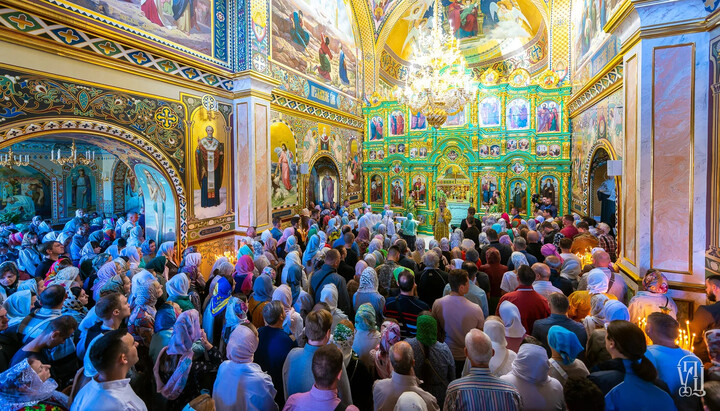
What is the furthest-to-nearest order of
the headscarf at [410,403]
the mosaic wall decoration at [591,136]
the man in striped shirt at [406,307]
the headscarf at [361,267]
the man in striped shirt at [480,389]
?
the mosaic wall decoration at [591,136] → the headscarf at [361,267] → the man in striped shirt at [406,307] → the man in striped shirt at [480,389] → the headscarf at [410,403]

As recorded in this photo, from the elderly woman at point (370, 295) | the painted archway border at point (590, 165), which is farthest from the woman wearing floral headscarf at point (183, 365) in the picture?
the painted archway border at point (590, 165)

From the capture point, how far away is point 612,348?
2387 mm

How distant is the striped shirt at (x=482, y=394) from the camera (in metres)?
2.11

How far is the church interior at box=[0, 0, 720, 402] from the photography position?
481 centimetres

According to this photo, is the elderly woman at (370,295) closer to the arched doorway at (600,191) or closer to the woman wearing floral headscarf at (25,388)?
the woman wearing floral headscarf at (25,388)

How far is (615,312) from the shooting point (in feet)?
10.7

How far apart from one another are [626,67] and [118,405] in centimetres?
748

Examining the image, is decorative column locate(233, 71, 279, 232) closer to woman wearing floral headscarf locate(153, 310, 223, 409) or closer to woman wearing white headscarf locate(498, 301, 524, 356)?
woman wearing floral headscarf locate(153, 310, 223, 409)

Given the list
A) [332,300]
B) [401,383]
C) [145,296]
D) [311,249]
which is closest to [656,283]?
[401,383]

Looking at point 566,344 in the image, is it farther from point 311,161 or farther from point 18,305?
point 311,161

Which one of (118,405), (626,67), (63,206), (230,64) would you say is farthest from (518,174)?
(63,206)

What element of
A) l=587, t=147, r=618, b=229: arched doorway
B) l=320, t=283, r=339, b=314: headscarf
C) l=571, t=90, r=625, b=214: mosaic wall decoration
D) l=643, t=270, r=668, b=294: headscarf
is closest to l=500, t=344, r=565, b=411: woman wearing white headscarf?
l=320, t=283, r=339, b=314: headscarf

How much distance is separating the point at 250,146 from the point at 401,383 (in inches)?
322

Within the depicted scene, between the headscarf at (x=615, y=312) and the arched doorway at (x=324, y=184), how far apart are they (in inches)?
494
